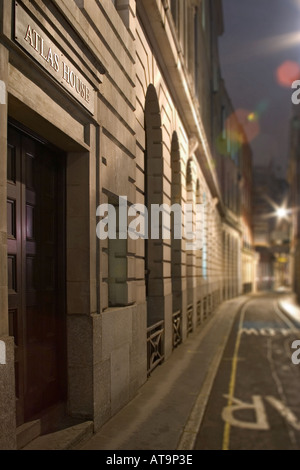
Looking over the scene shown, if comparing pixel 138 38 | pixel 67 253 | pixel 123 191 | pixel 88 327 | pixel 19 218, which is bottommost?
pixel 88 327

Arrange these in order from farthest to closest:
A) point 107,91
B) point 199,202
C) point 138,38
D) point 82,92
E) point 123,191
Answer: point 199,202 → point 138,38 → point 123,191 → point 107,91 → point 82,92

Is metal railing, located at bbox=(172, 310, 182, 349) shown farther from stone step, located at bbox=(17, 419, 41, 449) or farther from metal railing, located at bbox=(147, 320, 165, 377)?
stone step, located at bbox=(17, 419, 41, 449)

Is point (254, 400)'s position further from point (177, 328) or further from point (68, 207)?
point (68, 207)

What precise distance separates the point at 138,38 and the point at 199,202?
14349 mm

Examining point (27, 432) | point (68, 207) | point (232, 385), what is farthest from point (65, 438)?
point (232, 385)

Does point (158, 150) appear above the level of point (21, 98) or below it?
above

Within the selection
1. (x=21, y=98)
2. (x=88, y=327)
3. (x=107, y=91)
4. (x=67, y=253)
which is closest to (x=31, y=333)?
(x=88, y=327)

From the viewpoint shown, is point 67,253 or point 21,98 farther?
point 67,253

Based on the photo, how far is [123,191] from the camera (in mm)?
8555

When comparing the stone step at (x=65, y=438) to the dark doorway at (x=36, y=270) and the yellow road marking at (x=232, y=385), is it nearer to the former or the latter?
the dark doorway at (x=36, y=270)

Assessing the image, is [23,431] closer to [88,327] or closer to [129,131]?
[88,327]

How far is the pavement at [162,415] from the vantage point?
20.8ft

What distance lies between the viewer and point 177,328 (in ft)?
50.6

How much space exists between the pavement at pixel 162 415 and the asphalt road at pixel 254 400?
1.40 ft
